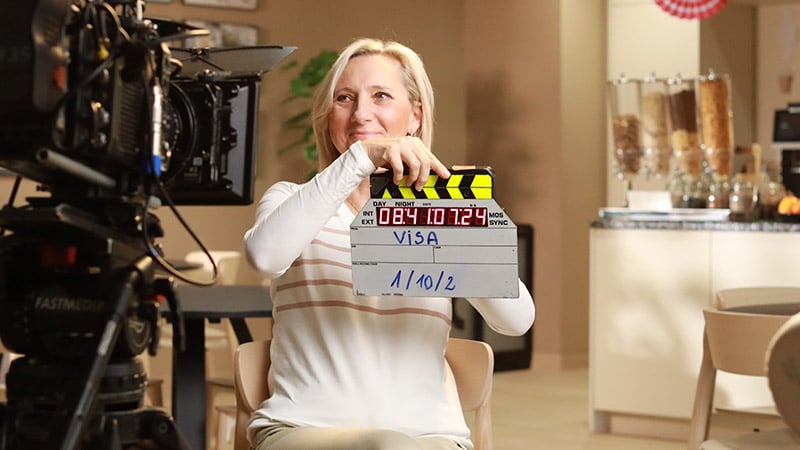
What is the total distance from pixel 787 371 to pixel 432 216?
916mm

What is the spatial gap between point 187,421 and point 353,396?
1904mm

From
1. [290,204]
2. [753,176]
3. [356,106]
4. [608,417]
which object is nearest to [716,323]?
[356,106]

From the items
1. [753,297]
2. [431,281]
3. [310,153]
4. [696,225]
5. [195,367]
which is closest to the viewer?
[431,281]

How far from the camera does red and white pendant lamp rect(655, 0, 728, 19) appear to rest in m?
6.68

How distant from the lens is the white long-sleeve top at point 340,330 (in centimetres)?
214

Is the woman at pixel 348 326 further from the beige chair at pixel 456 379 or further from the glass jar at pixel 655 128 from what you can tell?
the glass jar at pixel 655 128

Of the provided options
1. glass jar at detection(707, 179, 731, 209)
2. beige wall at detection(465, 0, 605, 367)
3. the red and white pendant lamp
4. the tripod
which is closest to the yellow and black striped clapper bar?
the tripod

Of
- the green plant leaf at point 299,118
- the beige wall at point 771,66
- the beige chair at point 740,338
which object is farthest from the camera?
the beige wall at point 771,66

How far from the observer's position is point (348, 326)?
→ 7.31ft

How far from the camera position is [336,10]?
7.90m

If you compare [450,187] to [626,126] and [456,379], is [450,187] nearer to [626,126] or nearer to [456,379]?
[456,379]

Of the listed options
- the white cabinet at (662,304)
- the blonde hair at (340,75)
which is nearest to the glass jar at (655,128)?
the white cabinet at (662,304)

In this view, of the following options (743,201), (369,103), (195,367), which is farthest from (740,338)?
(743,201)

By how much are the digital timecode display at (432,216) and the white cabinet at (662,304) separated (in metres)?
3.21
